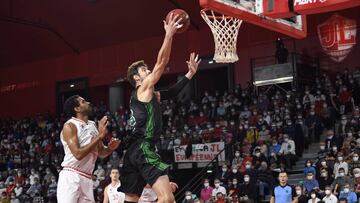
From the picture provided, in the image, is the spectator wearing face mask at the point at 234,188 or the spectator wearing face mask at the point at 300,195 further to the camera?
the spectator wearing face mask at the point at 234,188

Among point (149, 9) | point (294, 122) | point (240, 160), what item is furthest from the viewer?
point (149, 9)

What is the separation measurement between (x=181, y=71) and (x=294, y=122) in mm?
9603

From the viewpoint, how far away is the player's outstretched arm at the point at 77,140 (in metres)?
6.70

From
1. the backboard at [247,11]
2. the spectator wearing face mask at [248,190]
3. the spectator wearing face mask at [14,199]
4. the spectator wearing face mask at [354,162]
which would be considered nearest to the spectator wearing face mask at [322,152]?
the spectator wearing face mask at [354,162]

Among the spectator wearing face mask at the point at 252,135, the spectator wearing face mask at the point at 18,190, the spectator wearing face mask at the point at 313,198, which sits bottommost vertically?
the spectator wearing face mask at the point at 18,190

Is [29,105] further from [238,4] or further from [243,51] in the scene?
[238,4]

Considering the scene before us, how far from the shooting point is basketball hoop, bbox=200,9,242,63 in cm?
1097

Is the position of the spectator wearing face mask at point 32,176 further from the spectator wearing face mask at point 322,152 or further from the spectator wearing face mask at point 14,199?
the spectator wearing face mask at point 322,152

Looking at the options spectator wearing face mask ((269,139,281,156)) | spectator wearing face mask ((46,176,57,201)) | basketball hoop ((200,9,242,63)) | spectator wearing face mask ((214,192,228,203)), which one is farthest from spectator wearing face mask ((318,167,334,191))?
spectator wearing face mask ((46,176,57,201))

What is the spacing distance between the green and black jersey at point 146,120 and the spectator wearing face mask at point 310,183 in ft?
31.2

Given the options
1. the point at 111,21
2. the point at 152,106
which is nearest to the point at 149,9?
the point at 111,21

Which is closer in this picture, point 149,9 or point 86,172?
point 86,172

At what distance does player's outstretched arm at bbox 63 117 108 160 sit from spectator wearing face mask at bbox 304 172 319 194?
32.2 ft

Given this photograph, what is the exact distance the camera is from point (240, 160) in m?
Result: 18.6
